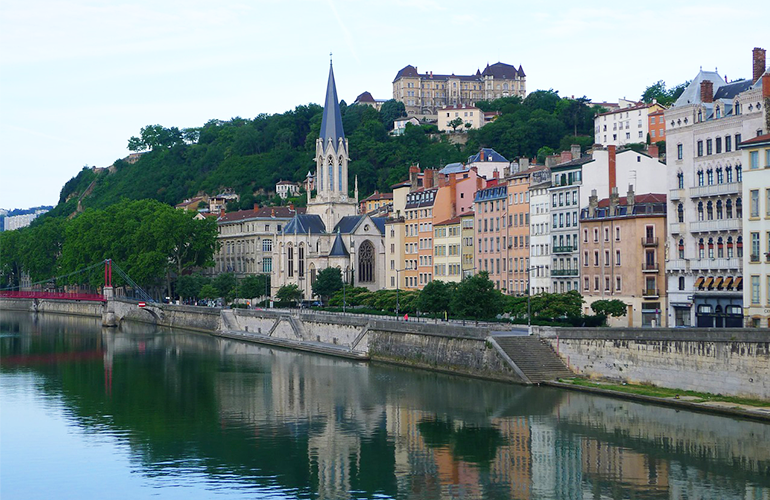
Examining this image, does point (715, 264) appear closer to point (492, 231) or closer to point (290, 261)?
point (492, 231)

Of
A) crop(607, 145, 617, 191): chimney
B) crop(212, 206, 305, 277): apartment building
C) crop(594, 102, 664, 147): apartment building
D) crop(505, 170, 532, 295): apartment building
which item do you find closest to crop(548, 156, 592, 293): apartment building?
crop(607, 145, 617, 191): chimney

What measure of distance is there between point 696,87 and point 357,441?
34.4 m

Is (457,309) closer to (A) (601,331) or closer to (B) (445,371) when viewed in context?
(B) (445,371)

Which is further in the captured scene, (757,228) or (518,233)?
(518,233)

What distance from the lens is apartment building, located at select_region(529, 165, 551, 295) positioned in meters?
81.3

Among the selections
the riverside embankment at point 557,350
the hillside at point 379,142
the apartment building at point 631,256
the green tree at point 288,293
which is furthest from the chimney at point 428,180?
the hillside at point 379,142

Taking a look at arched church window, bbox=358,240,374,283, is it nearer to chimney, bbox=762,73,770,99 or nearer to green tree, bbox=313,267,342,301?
green tree, bbox=313,267,342,301

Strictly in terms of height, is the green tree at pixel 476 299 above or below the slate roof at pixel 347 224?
below

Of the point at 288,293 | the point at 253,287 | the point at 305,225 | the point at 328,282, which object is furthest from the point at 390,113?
the point at 288,293

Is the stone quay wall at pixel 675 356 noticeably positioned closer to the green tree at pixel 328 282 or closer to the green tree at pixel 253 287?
the green tree at pixel 328 282

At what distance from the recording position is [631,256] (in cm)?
7038

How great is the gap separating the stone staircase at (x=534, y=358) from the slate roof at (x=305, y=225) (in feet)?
211

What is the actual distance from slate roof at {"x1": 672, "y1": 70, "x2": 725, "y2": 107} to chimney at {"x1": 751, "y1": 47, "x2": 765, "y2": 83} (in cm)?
316

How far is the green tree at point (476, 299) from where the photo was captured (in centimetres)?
6981
